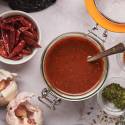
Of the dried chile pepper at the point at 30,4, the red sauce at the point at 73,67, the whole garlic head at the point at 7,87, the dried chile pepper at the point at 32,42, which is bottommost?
the whole garlic head at the point at 7,87

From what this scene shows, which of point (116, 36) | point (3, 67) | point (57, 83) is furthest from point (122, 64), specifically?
point (3, 67)

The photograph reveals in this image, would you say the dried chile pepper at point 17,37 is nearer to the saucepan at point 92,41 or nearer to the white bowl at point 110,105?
the saucepan at point 92,41

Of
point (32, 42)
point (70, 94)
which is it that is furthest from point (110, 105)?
point (32, 42)

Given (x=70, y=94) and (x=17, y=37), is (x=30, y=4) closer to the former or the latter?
(x=17, y=37)

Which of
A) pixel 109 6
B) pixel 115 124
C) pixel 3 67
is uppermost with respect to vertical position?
pixel 109 6

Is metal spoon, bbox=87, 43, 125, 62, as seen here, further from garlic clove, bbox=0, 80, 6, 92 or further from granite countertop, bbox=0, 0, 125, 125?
garlic clove, bbox=0, 80, 6, 92

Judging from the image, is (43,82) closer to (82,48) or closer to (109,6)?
(82,48)

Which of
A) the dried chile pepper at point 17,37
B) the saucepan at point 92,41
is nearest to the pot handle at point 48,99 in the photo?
the saucepan at point 92,41
